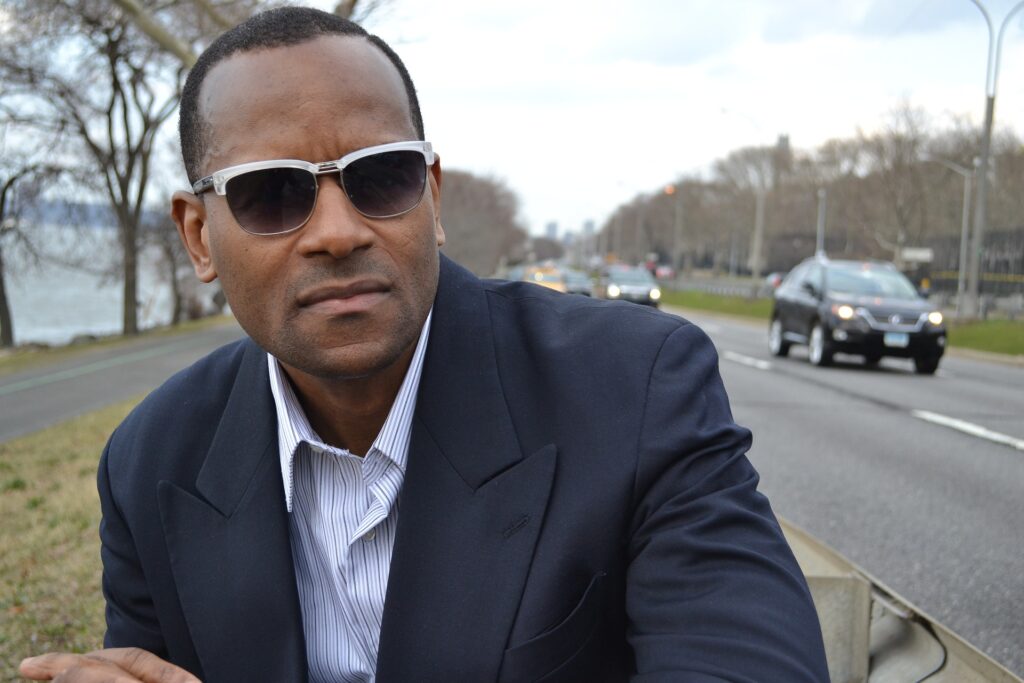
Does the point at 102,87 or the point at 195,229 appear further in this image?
the point at 102,87

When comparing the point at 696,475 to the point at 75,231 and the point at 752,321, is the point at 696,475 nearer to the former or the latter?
the point at 75,231

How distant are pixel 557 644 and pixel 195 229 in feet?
4.08

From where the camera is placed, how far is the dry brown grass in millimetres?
4023

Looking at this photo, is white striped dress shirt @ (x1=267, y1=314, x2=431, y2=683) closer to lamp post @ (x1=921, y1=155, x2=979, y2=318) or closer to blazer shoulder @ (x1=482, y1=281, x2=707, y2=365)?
blazer shoulder @ (x1=482, y1=281, x2=707, y2=365)

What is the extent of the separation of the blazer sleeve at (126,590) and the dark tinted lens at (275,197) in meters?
0.67

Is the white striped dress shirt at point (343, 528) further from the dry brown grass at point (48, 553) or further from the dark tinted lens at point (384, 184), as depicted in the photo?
the dry brown grass at point (48, 553)

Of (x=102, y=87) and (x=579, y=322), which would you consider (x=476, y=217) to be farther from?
(x=579, y=322)

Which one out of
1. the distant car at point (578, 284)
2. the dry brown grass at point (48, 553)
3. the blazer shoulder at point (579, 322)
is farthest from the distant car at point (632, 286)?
the blazer shoulder at point (579, 322)

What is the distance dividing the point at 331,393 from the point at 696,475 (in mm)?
805

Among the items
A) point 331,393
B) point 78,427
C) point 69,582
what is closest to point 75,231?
point 78,427

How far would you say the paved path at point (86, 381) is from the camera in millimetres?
13184

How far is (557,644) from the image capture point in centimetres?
182

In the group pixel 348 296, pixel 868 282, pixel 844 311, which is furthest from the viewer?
pixel 868 282

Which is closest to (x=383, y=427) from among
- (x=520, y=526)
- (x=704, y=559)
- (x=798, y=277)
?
(x=520, y=526)
